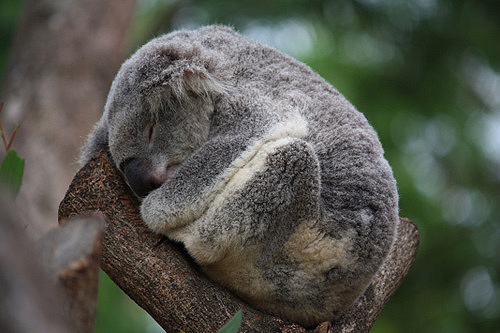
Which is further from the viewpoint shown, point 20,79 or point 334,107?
point 20,79

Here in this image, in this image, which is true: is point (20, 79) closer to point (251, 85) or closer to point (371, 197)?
point (251, 85)

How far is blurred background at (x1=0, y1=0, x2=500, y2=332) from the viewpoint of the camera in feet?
23.4

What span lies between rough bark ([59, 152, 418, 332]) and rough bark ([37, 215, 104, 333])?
808 mm

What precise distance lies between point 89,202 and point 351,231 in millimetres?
1306

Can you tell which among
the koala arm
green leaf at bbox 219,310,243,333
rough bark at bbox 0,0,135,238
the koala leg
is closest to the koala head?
the koala arm

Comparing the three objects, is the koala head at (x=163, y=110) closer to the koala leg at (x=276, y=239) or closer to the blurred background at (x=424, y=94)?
the koala leg at (x=276, y=239)

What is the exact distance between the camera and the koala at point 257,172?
104 inches

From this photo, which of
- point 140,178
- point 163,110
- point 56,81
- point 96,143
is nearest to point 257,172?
point 140,178

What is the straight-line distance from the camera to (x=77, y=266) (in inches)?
63.7

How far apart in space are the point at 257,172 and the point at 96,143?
1277 millimetres

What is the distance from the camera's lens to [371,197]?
2.88 m

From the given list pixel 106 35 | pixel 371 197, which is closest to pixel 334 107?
pixel 371 197

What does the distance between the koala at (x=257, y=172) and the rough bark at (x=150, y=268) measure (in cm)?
9

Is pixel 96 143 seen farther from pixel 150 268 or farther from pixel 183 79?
pixel 150 268
